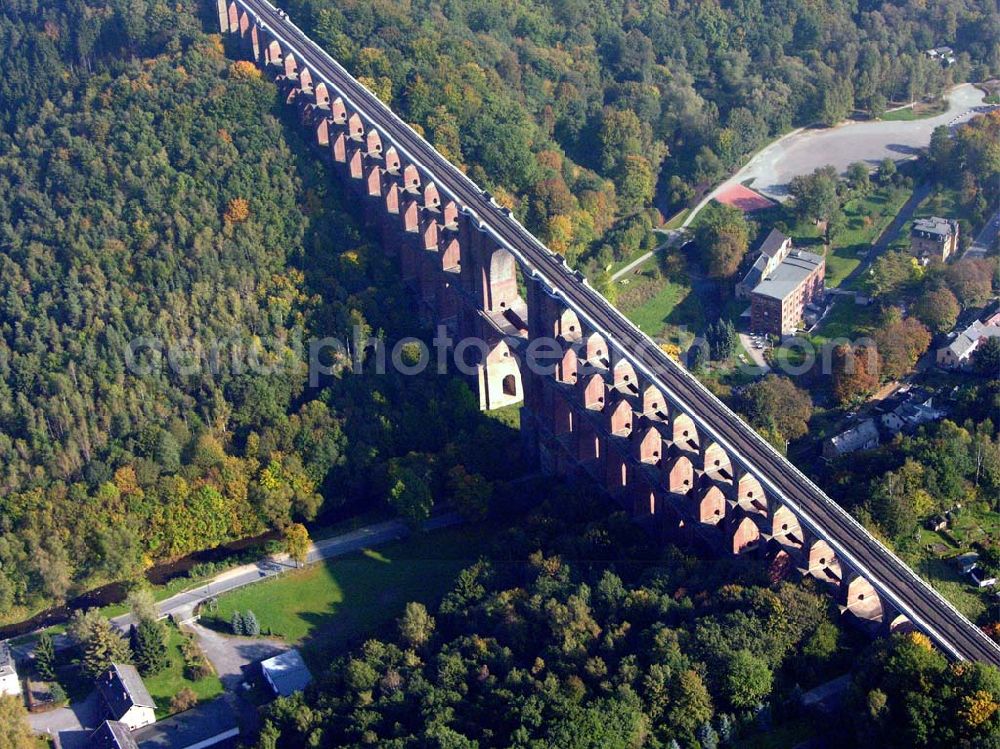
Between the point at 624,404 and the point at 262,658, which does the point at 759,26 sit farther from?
the point at 262,658

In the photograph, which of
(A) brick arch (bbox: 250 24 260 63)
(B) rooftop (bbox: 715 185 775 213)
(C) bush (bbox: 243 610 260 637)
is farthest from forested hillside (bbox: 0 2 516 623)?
(B) rooftop (bbox: 715 185 775 213)

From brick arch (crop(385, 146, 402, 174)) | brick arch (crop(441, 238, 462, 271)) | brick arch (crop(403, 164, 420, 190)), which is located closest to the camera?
brick arch (crop(441, 238, 462, 271))

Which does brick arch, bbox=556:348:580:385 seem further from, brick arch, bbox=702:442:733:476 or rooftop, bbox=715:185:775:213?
rooftop, bbox=715:185:775:213

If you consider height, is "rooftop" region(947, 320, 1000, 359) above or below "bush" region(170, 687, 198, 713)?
above

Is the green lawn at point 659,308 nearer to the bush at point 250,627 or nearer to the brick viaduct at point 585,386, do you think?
the brick viaduct at point 585,386

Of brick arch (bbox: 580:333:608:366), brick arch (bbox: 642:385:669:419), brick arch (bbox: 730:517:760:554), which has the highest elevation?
brick arch (bbox: 580:333:608:366)

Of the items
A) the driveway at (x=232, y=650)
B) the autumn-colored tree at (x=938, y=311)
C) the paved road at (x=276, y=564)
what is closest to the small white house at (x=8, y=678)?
the paved road at (x=276, y=564)

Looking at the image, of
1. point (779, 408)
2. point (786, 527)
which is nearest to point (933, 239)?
point (779, 408)
